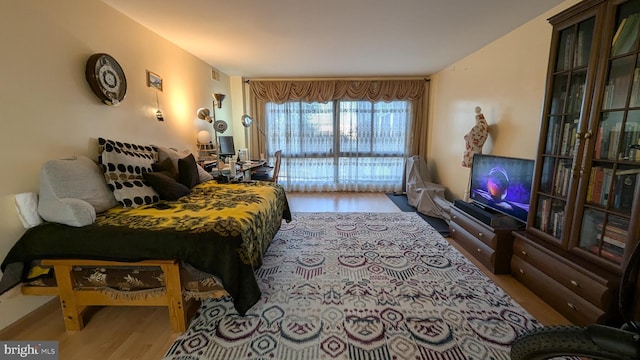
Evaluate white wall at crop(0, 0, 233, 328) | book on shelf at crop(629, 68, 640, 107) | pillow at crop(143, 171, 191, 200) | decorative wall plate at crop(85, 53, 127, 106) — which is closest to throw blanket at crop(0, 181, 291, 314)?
white wall at crop(0, 0, 233, 328)

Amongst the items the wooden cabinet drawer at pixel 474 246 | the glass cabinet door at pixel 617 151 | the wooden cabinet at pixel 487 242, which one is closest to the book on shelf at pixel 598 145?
the glass cabinet door at pixel 617 151

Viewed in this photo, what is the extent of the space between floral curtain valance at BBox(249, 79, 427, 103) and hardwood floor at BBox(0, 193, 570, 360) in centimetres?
387

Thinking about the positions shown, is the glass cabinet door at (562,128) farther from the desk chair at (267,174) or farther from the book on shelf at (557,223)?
the desk chair at (267,174)

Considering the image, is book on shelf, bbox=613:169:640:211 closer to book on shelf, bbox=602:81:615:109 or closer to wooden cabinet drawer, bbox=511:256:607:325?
book on shelf, bbox=602:81:615:109

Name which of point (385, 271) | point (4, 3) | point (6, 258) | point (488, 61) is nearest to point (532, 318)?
point (385, 271)

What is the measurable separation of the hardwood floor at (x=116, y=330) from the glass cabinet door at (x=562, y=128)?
1.71ft

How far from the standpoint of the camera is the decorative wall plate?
6.99ft

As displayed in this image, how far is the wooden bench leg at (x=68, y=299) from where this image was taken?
162cm

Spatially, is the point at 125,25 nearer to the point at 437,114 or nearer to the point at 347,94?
the point at 347,94

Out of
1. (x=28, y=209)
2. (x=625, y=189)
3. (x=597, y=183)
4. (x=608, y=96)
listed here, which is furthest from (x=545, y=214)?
(x=28, y=209)

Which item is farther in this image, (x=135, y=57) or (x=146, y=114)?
(x=146, y=114)

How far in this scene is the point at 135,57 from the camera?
266cm

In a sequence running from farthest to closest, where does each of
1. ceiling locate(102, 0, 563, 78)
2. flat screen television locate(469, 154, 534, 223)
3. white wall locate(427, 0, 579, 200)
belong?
white wall locate(427, 0, 579, 200) → flat screen television locate(469, 154, 534, 223) → ceiling locate(102, 0, 563, 78)

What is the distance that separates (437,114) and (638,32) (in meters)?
3.50
